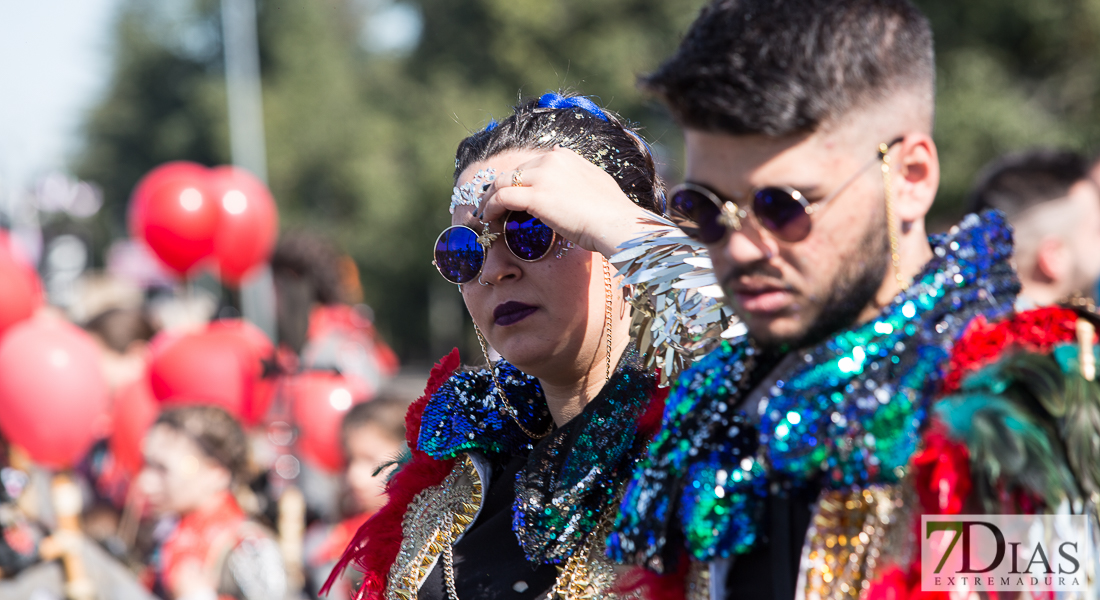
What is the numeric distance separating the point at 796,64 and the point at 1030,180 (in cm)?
277

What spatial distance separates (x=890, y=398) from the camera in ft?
3.37

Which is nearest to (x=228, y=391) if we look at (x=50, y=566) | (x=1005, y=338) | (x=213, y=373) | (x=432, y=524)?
(x=213, y=373)

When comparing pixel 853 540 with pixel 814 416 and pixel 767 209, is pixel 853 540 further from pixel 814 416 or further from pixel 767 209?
pixel 767 209

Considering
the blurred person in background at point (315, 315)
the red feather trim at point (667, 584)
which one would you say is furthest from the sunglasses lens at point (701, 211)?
the blurred person in background at point (315, 315)

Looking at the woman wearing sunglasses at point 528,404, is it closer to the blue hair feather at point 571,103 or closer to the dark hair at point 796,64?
the blue hair feather at point 571,103

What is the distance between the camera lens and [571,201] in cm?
→ 161

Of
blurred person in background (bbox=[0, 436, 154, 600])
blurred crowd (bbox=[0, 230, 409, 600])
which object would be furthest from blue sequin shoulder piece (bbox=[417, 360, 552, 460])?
blurred person in background (bbox=[0, 436, 154, 600])

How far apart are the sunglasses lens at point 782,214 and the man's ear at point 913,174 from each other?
110 millimetres

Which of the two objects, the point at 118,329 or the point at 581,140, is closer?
the point at 581,140

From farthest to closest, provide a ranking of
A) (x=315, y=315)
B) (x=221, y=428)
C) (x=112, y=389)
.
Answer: (x=112, y=389), (x=315, y=315), (x=221, y=428)

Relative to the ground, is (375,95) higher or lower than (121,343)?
higher

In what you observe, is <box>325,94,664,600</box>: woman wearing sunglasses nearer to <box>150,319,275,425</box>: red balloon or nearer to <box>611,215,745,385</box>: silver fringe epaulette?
<box>611,215,745,385</box>: silver fringe epaulette

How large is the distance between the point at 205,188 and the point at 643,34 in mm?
12787

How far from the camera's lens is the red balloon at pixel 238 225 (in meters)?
7.35
